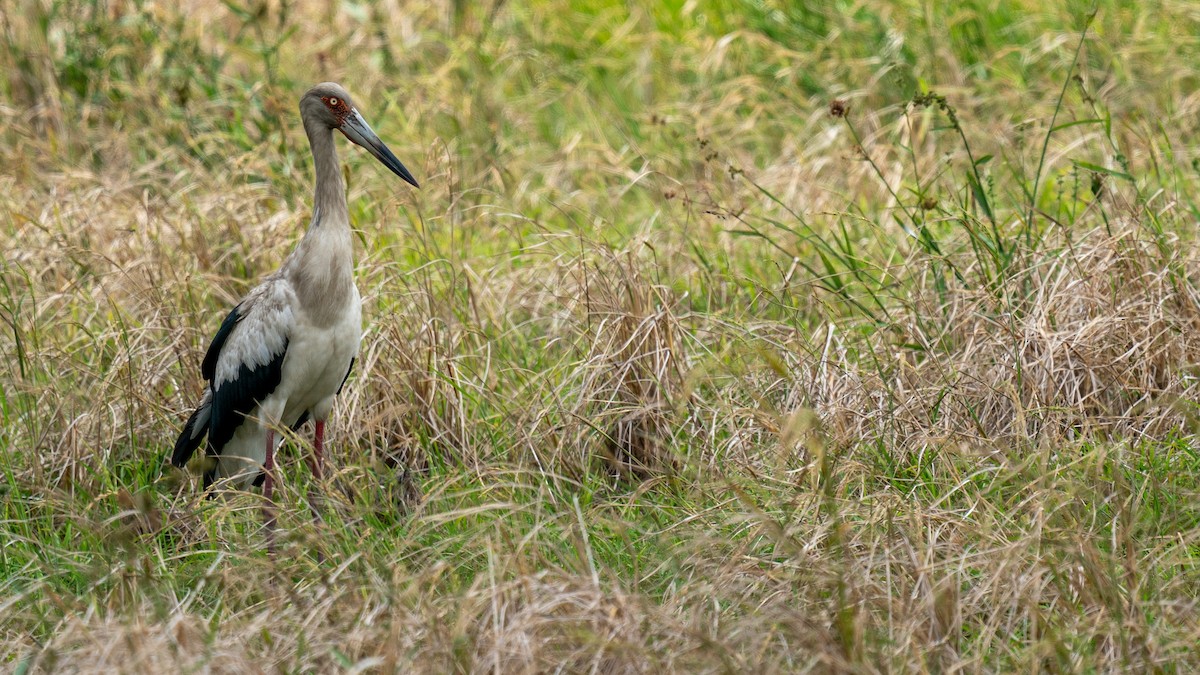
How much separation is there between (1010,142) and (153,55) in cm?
418

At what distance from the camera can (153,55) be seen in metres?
6.71

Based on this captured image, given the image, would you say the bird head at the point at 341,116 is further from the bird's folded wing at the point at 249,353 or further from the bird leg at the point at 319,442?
the bird leg at the point at 319,442

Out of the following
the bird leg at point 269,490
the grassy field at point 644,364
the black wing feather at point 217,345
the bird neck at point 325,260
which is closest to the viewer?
the grassy field at point 644,364

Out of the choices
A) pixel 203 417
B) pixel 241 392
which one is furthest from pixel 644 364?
pixel 203 417

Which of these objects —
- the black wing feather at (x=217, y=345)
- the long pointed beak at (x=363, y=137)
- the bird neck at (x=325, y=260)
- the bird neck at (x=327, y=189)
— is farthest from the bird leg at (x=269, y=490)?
the long pointed beak at (x=363, y=137)

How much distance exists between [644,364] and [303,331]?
3.37ft

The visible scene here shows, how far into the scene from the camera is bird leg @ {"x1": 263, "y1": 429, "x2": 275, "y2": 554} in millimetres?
3494

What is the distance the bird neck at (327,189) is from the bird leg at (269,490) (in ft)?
2.25

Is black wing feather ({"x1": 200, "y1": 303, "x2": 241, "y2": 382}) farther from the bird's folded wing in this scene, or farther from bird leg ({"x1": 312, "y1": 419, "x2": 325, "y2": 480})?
bird leg ({"x1": 312, "y1": 419, "x2": 325, "y2": 480})

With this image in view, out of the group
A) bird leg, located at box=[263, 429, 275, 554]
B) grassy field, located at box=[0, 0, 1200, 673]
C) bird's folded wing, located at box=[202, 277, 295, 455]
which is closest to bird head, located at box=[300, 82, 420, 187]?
grassy field, located at box=[0, 0, 1200, 673]

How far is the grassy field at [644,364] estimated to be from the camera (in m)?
2.76

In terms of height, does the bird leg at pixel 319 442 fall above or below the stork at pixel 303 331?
below

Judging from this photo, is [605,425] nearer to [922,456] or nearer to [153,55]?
[922,456]

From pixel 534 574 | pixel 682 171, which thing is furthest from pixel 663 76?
pixel 534 574
